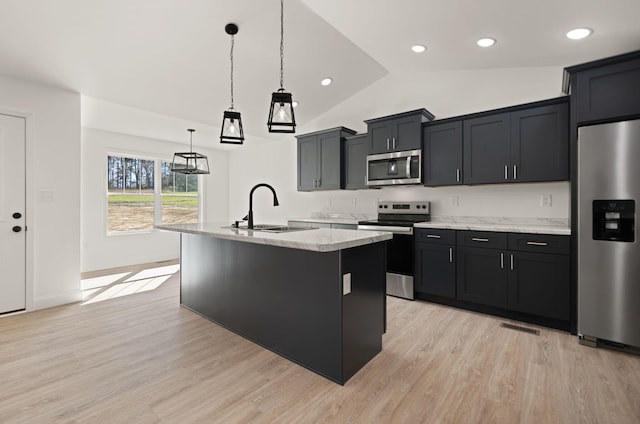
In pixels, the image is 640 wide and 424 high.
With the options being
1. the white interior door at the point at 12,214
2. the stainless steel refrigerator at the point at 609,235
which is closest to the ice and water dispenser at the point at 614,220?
the stainless steel refrigerator at the point at 609,235

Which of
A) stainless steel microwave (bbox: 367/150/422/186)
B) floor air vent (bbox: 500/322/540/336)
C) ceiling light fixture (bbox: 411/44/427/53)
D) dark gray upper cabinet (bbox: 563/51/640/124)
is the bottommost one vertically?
floor air vent (bbox: 500/322/540/336)

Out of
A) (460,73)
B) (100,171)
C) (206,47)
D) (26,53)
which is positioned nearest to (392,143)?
(460,73)

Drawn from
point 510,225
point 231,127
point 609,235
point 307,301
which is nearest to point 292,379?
point 307,301

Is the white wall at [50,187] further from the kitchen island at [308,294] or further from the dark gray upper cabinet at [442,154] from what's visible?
the dark gray upper cabinet at [442,154]

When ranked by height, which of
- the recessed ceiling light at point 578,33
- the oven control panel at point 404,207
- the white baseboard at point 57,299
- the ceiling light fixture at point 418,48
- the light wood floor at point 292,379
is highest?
the ceiling light fixture at point 418,48

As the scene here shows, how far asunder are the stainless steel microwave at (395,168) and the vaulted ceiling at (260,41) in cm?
109

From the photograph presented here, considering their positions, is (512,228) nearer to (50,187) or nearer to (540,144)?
(540,144)

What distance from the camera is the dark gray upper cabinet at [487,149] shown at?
3.32 m

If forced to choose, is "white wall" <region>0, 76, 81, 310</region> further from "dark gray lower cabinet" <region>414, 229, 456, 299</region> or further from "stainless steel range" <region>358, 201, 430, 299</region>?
"dark gray lower cabinet" <region>414, 229, 456, 299</region>

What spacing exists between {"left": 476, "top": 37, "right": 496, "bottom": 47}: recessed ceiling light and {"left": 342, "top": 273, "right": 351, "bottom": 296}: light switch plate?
2512 millimetres

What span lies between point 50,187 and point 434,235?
4.35 meters

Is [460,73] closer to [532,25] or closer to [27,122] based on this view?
[532,25]

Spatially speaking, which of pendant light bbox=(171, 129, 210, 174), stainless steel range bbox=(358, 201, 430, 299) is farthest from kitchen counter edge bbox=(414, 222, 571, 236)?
pendant light bbox=(171, 129, 210, 174)

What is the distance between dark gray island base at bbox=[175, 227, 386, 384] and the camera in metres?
2.04
